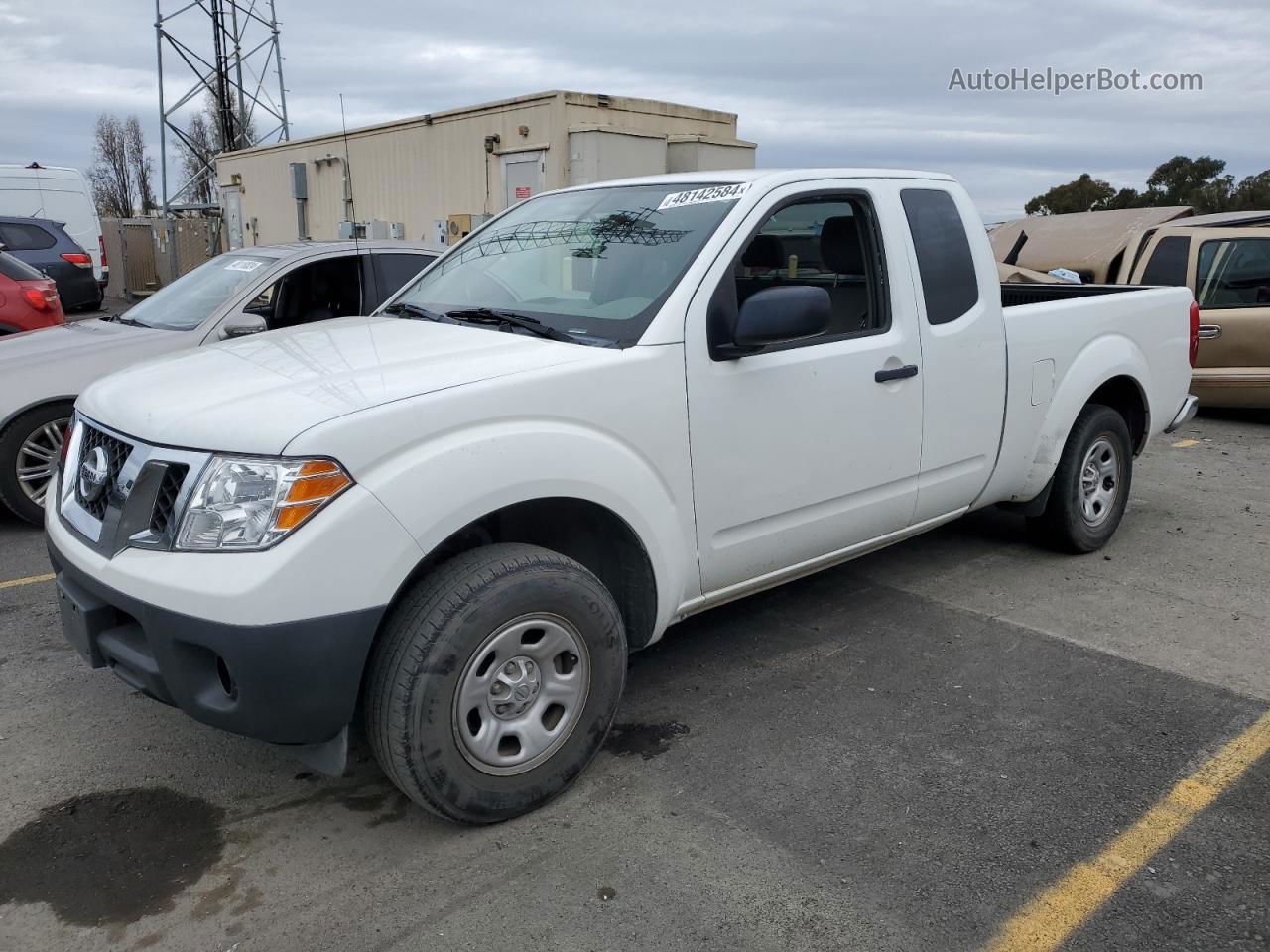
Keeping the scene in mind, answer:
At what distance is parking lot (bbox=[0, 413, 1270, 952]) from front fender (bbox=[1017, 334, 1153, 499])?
690mm

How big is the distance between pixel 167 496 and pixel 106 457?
416 mm

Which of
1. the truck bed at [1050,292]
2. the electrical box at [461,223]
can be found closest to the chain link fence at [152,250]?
the electrical box at [461,223]

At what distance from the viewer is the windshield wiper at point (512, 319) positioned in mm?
3289

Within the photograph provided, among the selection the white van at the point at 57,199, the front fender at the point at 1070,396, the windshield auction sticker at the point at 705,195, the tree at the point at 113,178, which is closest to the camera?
the windshield auction sticker at the point at 705,195

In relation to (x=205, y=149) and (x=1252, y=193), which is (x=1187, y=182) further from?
(x=205, y=149)

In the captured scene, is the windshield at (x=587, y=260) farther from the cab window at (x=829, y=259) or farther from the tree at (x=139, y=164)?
the tree at (x=139, y=164)

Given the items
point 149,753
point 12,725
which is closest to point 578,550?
point 149,753

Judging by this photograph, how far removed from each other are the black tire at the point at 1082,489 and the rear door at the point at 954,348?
694 mm

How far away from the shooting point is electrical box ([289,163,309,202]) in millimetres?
18744

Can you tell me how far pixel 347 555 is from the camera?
2.49m

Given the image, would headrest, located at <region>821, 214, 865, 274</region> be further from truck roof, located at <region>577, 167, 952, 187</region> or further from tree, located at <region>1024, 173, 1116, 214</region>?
tree, located at <region>1024, 173, 1116, 214</region>

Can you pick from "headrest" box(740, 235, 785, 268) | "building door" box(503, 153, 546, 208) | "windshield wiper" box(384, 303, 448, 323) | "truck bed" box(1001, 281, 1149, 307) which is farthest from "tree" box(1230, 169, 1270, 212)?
"windshield wiper" box(384, 303, 448, 323)

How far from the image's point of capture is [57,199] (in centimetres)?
1823

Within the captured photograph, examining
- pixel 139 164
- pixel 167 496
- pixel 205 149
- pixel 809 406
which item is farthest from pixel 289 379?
pixel 139 164
